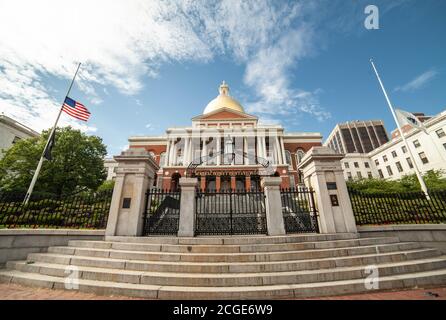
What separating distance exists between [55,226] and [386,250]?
11.6m

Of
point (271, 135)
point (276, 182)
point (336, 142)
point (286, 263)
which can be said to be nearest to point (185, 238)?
point (286, 263)

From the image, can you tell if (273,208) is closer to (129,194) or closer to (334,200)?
(334,200)

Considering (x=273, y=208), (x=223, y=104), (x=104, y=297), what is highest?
(x=223, y=104)

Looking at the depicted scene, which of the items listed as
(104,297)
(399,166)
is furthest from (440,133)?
(104,297)

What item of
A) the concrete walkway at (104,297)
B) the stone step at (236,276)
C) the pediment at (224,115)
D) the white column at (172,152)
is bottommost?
the concrete walkway at (104,297)

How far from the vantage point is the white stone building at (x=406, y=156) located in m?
34.6

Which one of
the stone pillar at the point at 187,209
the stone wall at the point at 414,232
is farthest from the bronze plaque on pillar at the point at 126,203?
the stone wall at the point at 414,232

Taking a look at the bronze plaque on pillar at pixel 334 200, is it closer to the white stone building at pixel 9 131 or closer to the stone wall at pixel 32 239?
the stone wall at pixel 32 239

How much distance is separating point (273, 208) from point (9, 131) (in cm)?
4824

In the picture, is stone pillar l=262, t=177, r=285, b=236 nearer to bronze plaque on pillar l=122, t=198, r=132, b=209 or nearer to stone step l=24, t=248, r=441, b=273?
stone step l=24, t=248, r=441, b=273

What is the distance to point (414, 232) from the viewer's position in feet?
22.6

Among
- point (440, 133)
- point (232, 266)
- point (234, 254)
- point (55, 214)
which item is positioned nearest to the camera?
point (232, 266)

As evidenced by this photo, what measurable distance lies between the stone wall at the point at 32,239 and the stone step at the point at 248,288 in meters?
2.18

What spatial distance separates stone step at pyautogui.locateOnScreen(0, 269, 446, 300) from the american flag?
12.8 meters
